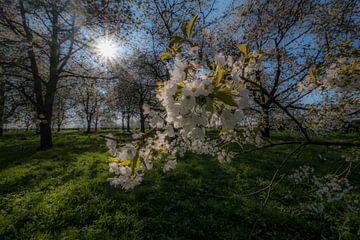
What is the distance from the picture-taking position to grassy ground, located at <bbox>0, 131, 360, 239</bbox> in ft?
10.2

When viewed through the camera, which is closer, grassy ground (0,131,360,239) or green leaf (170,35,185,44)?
green leaf (170,35,185,44)

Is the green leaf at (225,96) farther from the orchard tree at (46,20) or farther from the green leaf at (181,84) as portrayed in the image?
the orchard tree at (46,20)

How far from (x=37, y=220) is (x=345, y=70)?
4.89m

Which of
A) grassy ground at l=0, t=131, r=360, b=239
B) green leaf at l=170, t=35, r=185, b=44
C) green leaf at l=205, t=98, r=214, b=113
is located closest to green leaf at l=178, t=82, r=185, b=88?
green leaf at l=205, t=98, r=214, b=113

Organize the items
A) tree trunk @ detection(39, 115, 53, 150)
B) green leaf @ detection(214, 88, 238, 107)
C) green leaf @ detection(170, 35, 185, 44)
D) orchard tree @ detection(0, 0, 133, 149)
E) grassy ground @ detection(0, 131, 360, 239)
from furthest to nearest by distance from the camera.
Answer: tree trunk @ detection(39, 115, 53, 150)
orchard tree @ detection(0, 0, 133, 149)
grassy ground @ detection(0, 131, 360, 239)
green leaf @ detection(170, 35, 185, 44)
green leaf @ detection(214, 88, 238, 107)

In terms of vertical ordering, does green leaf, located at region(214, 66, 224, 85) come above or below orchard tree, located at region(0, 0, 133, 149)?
below

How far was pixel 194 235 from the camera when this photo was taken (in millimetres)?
3053


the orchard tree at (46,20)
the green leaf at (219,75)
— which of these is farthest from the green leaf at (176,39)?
the orchard tree at (46,20)

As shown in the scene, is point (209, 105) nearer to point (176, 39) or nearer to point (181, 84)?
point (181, 84)

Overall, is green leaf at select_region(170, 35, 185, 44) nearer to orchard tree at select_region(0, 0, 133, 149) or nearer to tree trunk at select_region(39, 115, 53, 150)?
orchard tree at select_region(0, 0, 133, 149)

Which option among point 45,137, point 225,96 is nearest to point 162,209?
point 225,96

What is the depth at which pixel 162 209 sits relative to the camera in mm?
3768

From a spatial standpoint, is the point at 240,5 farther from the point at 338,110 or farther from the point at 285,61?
the point at 338,110

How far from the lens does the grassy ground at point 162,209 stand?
10.2ft
